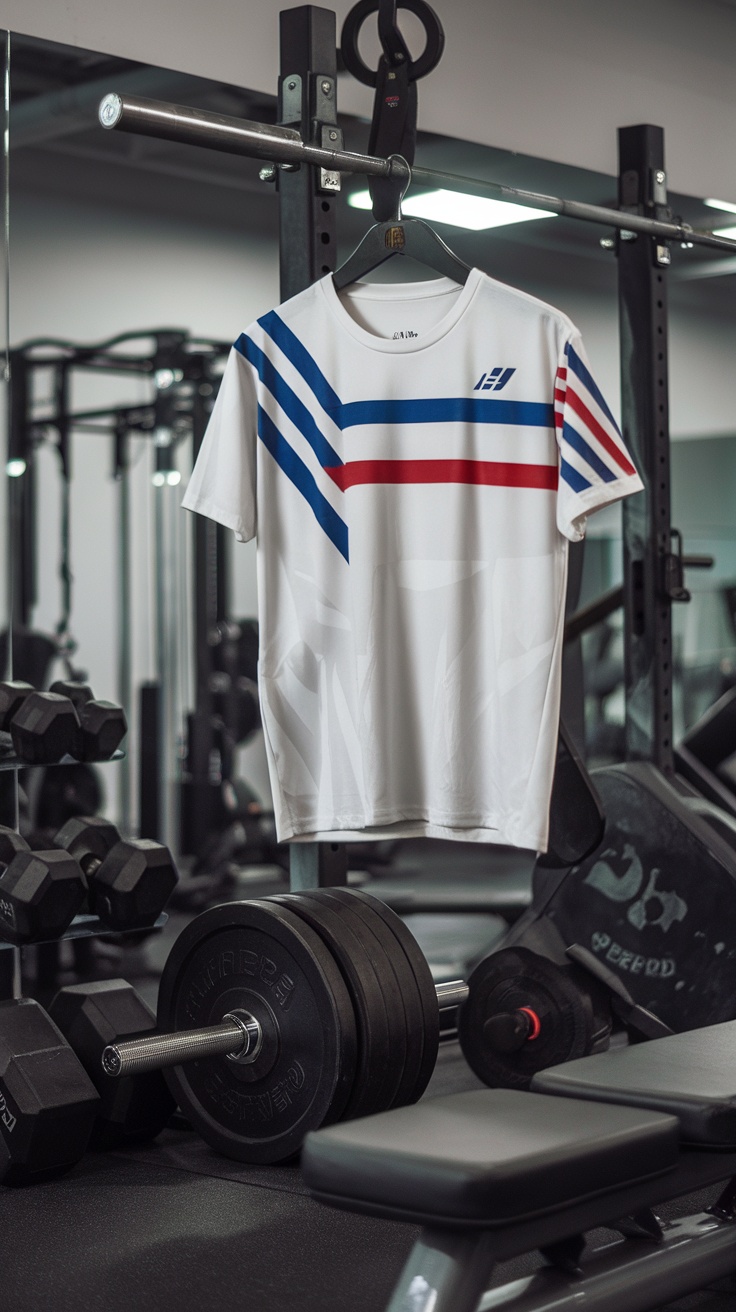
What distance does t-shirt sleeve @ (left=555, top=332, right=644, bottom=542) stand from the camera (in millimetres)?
2584

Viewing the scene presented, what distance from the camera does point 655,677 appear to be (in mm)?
3654

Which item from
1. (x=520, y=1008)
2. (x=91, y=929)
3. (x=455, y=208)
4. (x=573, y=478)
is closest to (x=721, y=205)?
(x=455, y=208)

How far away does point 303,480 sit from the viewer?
2.80m

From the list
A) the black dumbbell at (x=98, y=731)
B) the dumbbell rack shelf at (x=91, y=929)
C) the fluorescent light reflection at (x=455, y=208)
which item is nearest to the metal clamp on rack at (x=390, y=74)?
the black dumbbell at (x=98, y=731)

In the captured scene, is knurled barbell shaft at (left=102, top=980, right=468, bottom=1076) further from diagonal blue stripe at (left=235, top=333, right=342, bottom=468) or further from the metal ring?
the metal ring

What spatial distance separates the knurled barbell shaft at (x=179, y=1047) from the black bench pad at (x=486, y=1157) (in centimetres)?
83

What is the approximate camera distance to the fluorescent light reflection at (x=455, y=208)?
411 centimetres

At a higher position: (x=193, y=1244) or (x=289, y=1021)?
(x=289, y=1021)

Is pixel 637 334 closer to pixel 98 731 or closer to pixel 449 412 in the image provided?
pixel 449 412

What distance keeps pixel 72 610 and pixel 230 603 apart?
650 millimetres

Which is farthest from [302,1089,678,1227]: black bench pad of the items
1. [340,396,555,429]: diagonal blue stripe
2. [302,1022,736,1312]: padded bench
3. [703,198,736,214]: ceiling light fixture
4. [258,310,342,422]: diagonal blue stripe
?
[703,198,736,214]: ceiling light fixture

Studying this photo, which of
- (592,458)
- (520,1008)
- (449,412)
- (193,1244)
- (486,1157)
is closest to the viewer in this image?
(486,1157)

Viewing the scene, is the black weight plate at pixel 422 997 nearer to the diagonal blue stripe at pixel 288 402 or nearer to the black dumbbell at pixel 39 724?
the black dumbbell at pixel 39 724

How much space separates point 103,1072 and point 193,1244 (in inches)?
22.7
